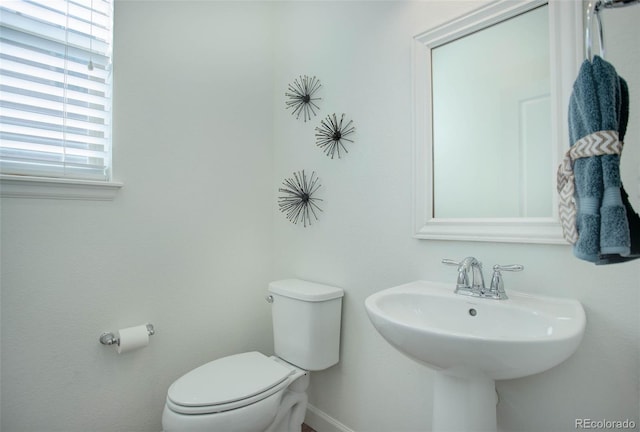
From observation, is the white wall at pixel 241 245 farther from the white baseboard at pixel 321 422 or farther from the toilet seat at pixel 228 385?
the toilet seat at pixel 228 385

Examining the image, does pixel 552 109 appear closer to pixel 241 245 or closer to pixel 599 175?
pixel 599 175

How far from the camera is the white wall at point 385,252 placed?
85 cm

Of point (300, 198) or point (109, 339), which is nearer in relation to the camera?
point (109, 339)

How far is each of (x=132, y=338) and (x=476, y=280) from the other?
1.37 m

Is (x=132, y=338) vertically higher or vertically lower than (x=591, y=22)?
lower

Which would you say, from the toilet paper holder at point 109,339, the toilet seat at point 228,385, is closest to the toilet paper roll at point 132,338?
the toilet paper holder at point 109,339

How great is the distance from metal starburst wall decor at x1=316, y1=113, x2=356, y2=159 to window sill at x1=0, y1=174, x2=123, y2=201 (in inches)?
37.7

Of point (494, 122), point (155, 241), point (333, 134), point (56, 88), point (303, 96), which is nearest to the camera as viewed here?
point (494, 122)

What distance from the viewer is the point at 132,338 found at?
1286mm

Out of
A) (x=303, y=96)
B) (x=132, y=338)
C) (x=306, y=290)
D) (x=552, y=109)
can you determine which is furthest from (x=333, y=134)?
(x=132, y=338)

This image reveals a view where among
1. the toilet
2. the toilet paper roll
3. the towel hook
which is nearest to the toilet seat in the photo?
the toilet

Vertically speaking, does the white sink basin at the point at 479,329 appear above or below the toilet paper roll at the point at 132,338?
above

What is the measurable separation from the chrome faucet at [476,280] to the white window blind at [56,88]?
1470 mm

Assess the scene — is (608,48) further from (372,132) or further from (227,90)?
(227,90)
